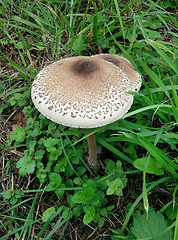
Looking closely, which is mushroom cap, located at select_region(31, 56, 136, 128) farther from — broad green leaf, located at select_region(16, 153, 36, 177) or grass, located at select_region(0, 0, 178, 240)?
broad green leaf, located at select_region(16, 153, 36, 177)

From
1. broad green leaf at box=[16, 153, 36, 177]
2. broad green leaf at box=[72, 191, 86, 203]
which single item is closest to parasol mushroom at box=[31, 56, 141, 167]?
broad green leaf at box=[72, 191, 86, 203]

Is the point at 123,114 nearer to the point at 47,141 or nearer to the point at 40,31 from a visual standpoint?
the point at 47,141

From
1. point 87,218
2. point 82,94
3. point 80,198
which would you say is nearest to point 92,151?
point 80,198

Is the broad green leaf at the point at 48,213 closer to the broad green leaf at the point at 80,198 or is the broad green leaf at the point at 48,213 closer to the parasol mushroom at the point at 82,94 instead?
the broad green leaf at the point at 80,198

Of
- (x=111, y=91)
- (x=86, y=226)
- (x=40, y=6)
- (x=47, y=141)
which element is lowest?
(x=86, y=226)

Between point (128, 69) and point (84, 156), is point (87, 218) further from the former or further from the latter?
point (128, 69)

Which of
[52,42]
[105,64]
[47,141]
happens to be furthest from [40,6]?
[47,141]
